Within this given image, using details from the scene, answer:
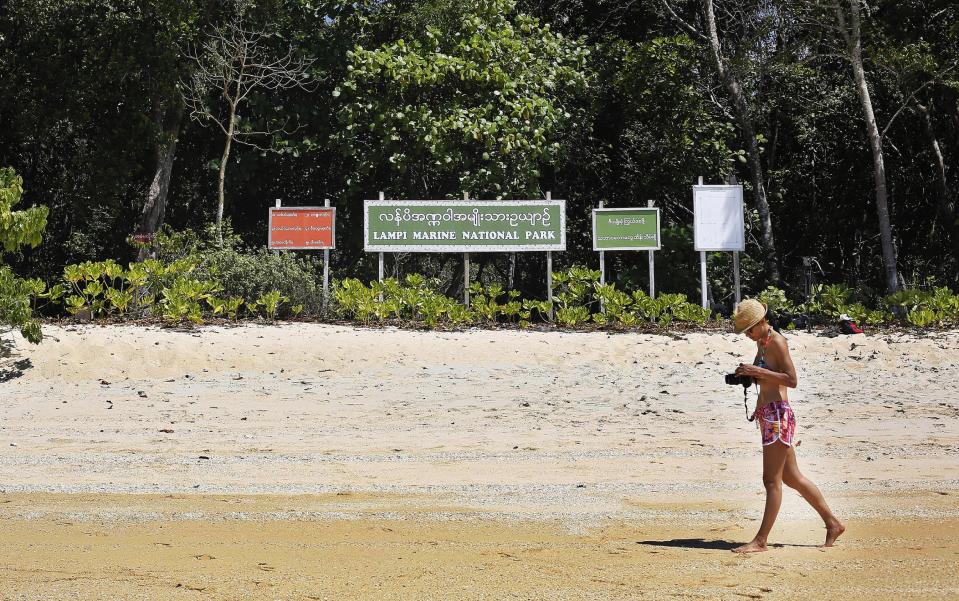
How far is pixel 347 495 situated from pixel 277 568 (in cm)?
168

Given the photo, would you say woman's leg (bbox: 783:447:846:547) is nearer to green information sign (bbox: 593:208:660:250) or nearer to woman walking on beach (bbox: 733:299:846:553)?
woman walking on beach (bbox: 733:299:846:553)

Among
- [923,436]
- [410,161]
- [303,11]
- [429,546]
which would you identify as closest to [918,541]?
[429,546]

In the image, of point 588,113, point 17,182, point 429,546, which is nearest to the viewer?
point 429,546

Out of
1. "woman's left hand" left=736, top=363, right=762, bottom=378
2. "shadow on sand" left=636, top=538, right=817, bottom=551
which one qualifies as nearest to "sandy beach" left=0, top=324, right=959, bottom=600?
"shadow on sand" left=636, top=538, right=817, bottom=551

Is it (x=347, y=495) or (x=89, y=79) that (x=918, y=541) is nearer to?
Result: (x=347, y=495)

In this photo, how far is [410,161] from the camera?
A: 18.4m

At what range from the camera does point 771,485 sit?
5508mm

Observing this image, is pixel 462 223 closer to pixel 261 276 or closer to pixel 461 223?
pixel 461 223

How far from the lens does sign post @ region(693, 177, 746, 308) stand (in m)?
16.8

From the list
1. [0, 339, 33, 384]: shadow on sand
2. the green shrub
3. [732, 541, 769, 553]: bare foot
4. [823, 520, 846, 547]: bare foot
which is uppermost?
the green shrub

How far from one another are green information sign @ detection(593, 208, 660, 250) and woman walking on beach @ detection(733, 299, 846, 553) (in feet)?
37.4

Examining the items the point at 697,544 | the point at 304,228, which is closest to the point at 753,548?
the point at 697,544

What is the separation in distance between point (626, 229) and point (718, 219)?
1505mm

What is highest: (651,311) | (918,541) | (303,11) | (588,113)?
(303,11)
